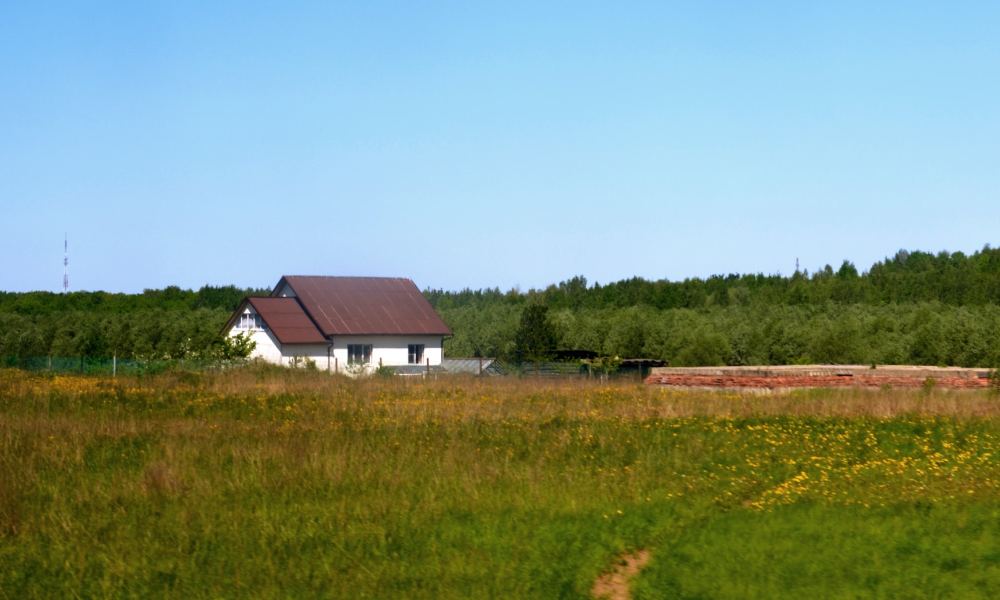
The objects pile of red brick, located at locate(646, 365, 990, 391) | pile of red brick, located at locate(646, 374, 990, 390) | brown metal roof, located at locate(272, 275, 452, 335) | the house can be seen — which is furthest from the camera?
brown metal roof, located at locate(272, 275, 452, 335)

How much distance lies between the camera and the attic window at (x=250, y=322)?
49312mm

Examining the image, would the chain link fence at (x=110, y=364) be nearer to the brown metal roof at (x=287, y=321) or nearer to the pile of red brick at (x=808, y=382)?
the brown metal roof at (x=287, y=321)

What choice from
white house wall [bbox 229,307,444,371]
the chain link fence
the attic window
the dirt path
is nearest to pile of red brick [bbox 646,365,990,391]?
the chain link fence

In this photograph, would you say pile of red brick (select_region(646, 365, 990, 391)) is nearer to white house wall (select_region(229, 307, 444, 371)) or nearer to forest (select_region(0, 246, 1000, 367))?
forest (select_region(0, 246, 1000, 367))

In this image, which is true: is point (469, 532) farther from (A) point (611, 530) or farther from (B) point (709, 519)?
(B) point (709, 519)

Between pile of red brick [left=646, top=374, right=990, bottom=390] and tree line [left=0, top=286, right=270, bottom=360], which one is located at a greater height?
tree line [left=0, top=286, right=270, bottom=360]

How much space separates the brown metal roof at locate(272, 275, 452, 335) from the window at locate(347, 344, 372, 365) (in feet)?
3.27

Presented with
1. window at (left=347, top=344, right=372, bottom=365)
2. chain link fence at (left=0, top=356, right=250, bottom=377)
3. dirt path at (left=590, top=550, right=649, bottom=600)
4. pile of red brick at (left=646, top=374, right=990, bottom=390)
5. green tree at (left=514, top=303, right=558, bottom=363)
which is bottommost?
dirt path at (left=590, top=550, right=649, bottom=600)

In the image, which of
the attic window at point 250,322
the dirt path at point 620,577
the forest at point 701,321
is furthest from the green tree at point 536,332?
the dirt path at point 620,577

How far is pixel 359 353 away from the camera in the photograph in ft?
165

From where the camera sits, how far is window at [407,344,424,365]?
5147cm

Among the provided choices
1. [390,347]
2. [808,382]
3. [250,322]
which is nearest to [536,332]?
[390,347]

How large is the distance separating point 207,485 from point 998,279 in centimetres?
7198

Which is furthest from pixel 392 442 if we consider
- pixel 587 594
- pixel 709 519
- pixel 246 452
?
pixel 587 594
